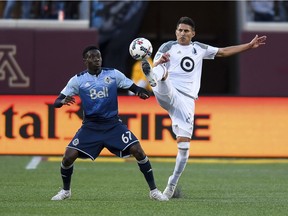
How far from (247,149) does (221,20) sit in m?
11.5

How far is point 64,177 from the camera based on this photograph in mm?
12633

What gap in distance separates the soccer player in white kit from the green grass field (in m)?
0.63

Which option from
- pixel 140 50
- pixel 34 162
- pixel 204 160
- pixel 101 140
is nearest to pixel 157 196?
pixel 101 140

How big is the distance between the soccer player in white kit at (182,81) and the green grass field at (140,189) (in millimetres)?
631

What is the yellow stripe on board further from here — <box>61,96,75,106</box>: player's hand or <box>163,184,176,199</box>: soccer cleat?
<box>61,96,75,106</box>: player's hand

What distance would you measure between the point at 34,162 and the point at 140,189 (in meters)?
5.53

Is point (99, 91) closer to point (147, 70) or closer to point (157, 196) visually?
point (147, 70)

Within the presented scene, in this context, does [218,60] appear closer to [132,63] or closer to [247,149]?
[132,63]

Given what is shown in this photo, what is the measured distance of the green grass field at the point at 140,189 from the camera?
38.1 feet

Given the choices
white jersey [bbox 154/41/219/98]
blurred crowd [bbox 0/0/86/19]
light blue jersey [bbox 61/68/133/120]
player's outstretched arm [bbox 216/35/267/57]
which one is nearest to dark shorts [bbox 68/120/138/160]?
A: light blue jersey [bbox 61/68/133/120]

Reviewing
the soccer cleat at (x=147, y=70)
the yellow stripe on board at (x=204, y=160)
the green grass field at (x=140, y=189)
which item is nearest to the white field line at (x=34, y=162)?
the green grass field at (x=140, y=189)

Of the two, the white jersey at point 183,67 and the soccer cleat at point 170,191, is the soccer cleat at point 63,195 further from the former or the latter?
the white jersey at point 183,67

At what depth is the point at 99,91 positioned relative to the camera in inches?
493

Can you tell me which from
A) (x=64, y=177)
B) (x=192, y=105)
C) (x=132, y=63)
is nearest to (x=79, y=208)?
(x=64, y=177)
